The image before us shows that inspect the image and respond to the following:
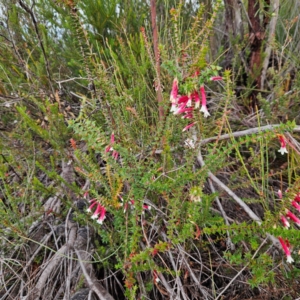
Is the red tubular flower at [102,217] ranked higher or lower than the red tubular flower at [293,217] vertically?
higher

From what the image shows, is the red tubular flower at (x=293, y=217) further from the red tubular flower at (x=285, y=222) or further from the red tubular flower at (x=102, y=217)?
the red tubular flower at (x=102, y=217)

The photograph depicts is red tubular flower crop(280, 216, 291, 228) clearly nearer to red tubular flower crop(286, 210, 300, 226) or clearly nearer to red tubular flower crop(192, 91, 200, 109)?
red tubular flower crop(286, 210, 300, 226)

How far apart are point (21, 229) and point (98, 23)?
62.7 inches

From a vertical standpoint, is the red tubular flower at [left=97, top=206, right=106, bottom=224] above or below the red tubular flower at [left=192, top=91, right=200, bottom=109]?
below

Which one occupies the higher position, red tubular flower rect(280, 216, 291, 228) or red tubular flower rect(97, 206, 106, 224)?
red tubular flower rect(97, 206, 106, 224)

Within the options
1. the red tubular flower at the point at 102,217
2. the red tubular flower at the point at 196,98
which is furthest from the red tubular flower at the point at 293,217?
the red tubular flower at the point at 102,217

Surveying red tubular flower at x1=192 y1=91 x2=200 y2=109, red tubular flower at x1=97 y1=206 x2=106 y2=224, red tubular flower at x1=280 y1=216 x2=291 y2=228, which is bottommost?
red tubular flower at x1=280 y1=216 x2=291 y2=228

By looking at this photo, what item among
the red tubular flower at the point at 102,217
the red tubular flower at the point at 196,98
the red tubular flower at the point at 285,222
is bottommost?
the red tubular flower at the point at 285,222

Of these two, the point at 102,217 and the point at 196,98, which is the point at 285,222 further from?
the point at 102,217

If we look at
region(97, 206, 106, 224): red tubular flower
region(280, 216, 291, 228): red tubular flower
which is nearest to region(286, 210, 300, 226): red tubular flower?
region(280, 216, 291, 228): red tubular flower

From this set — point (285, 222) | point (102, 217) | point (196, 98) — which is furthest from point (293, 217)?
point (102, 217)

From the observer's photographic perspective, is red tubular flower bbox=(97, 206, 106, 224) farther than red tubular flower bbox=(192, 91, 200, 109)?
Yes

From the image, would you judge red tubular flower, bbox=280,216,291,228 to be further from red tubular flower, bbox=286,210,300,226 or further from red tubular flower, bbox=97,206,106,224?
red tubular flower, bbox=97,206,106,224

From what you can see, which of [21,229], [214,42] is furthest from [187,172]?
[214,42]
